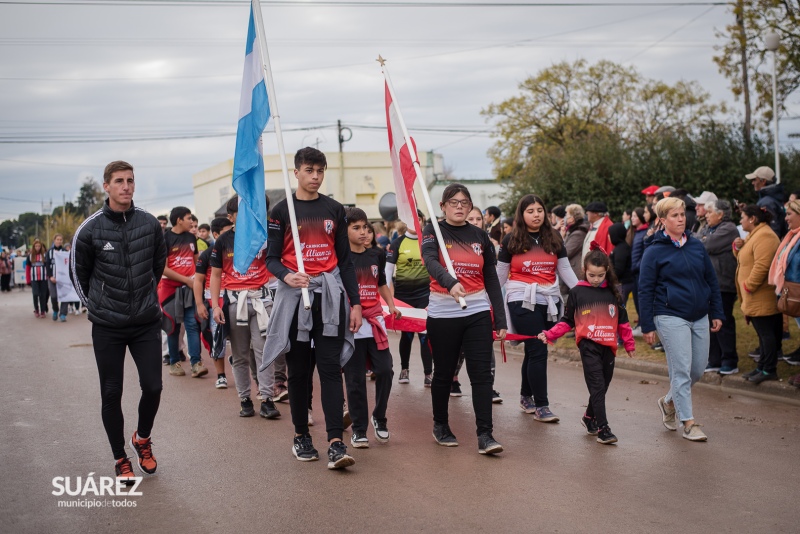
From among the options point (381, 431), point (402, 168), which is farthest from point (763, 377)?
point (402, 168)

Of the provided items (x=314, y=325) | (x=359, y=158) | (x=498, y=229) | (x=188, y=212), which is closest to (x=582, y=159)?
(x=498, y=229)

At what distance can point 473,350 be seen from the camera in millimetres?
7234

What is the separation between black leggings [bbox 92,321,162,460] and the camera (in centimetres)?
639

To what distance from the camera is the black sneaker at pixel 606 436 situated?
7.58m

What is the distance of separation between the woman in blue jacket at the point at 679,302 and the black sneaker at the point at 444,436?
191 centimetres

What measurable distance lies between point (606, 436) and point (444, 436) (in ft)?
4.60

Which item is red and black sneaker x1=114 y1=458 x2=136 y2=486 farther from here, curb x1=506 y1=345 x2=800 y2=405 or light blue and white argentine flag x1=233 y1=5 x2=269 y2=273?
curb x1=506 y1=345 x2=800 y2=405

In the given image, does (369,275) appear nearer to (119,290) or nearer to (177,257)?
(119,290)

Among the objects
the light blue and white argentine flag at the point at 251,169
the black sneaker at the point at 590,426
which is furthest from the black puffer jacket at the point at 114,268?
the black sneaker at the point at 590,426

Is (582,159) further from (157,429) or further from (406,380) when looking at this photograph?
(157,429)

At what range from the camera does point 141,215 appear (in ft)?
21.7

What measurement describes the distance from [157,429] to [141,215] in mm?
2737

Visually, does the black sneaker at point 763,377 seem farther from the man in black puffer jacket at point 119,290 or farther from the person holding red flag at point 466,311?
the man in black puffer jacket at point 119,290

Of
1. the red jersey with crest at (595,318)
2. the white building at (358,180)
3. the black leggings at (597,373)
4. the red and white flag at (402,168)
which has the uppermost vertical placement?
the white building at (358,180)
